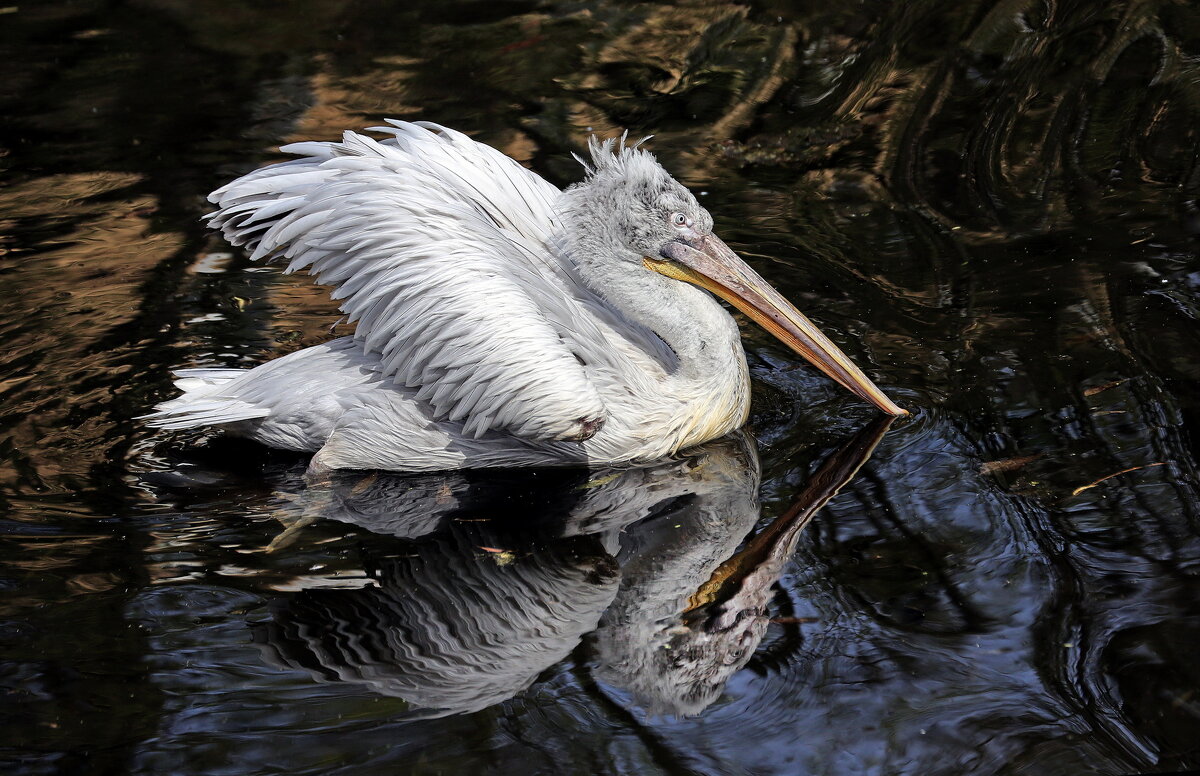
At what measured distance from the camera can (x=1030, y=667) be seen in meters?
3.05

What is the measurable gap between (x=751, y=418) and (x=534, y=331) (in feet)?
3.00

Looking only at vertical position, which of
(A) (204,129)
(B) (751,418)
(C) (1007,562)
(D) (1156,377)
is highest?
(D) (1156,377)

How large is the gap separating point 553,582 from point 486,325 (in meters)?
0.89

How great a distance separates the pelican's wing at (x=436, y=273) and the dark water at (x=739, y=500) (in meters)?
0.36

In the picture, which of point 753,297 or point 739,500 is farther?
point 753,297

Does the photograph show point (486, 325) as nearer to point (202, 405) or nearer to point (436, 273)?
point (436, 273)

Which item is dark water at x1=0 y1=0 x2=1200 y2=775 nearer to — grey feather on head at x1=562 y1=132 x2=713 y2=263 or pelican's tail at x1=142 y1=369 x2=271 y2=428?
pelican's tail at x1=142 y1=369 x2=271 y2=428

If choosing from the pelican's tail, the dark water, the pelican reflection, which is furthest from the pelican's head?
the pelican's tail

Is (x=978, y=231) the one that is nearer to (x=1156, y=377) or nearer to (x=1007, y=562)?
(x=1156, y=377)

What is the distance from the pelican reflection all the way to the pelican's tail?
1.29 feet

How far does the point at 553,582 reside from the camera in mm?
3600

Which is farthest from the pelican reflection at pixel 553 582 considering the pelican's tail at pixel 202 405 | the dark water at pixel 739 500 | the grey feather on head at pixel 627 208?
the grey feather on head at pixel 627 208

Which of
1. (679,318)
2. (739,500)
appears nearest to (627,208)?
(679,318)

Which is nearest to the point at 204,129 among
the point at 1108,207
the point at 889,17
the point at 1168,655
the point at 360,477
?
the point at 360,477
